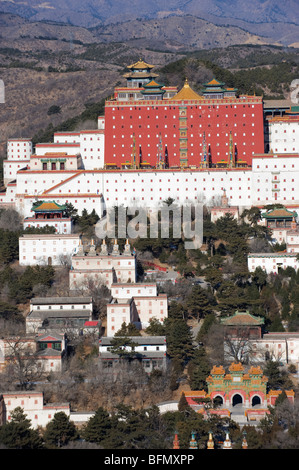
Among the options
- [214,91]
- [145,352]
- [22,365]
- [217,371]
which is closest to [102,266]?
[145,352]

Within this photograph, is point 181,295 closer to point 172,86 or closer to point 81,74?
point 172,86

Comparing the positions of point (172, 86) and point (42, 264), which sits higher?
point (172, 86)

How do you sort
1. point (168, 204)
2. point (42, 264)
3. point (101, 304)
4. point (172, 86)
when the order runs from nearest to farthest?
point (101, 304) < point (42, 264) < point (168, 204) < point (172, 86)

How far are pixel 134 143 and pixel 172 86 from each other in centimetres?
1514

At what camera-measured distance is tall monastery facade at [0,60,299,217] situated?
4331 inches

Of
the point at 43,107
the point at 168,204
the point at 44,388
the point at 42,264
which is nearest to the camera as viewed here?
the point at 44,388

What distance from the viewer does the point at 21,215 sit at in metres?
109

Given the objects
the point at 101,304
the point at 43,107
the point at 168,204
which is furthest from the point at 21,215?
the point at 43,107

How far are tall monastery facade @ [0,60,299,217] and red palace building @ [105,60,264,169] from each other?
0.09 metres

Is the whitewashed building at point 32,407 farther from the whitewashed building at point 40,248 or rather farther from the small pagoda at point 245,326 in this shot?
the whitewashed building at point 40,248

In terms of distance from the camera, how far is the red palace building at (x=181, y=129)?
114 meters

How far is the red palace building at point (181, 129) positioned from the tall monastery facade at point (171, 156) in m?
0.09

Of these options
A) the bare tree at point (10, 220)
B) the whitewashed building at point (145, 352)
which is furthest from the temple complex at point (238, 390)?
the bare tree at point (10, 220)

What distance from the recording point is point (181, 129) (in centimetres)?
11469
